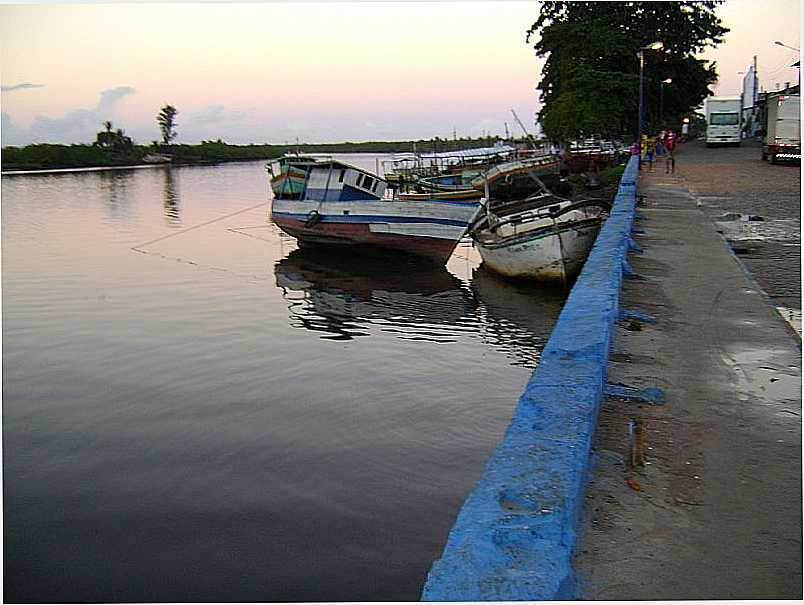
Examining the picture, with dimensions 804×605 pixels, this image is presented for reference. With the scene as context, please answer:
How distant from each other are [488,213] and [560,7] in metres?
22.7

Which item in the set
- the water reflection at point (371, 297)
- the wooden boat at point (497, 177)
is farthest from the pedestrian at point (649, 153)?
the water reflection at point (371, 297)

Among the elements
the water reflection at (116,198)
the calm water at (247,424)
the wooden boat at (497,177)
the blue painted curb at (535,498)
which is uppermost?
the wooden boat at (497,177)

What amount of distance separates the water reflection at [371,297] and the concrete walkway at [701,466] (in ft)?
19.9

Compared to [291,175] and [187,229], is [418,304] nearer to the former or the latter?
[291,175]

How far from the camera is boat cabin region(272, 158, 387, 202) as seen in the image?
19.5m

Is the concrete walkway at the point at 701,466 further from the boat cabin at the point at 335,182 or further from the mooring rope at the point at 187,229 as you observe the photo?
the mooring rope at the point at 187,229

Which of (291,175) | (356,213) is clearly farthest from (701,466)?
(291,175)

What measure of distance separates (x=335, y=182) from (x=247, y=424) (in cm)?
1267

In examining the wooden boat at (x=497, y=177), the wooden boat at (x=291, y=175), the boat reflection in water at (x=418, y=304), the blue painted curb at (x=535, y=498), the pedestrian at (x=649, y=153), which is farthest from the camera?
the wooden boat at (x=497, y=177)

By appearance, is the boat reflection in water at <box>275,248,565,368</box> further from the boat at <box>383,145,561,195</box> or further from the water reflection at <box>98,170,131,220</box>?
the water reflection at <box>98,170,131,220</box>

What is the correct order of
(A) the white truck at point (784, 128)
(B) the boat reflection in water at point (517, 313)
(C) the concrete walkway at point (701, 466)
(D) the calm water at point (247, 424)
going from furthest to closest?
(A) the white truck at point (784, 128), (B) the boat reflection in water at point (517, 313), (D) the calm water at point (247, 424), (C) the concrete walkway at point (701, 466)

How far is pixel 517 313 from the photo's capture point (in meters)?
12.6

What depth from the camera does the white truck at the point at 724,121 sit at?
118 feet

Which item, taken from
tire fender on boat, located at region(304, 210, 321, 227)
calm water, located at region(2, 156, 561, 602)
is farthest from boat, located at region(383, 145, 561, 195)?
calm water, located at region(2, 156, 561, 602)
